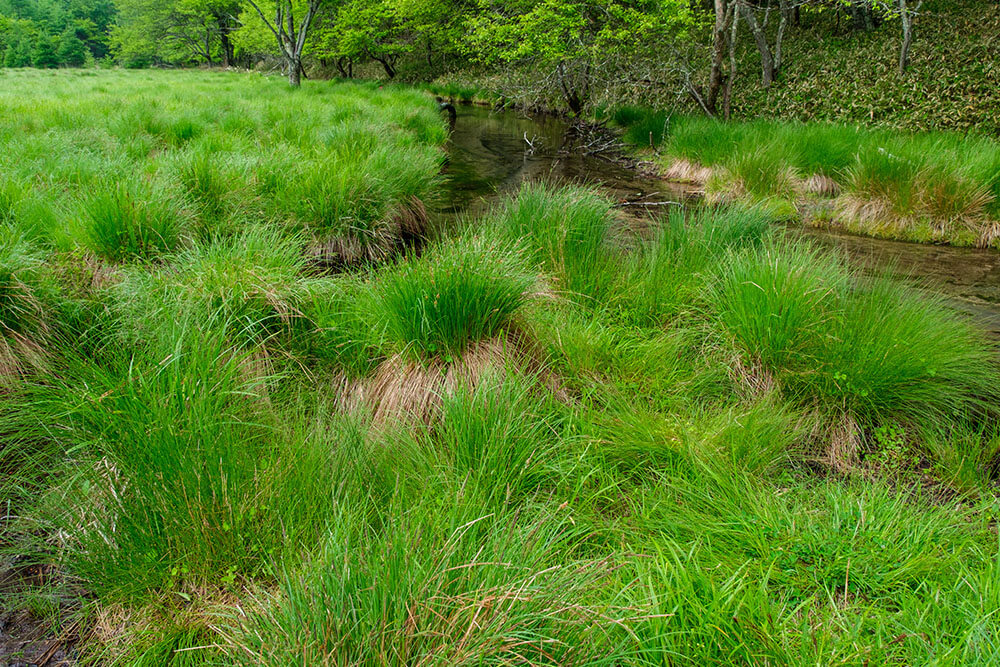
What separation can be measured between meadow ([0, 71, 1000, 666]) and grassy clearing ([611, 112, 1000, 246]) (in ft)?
11.0

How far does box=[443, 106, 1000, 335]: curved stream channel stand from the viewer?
18.3 feet

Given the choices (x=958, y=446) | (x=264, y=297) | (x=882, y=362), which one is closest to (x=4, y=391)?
(x=264, y=297)

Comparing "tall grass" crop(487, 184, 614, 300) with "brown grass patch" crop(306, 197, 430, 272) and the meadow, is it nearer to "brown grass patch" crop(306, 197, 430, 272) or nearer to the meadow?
the meadow

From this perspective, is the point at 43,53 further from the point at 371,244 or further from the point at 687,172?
the point at 371,244

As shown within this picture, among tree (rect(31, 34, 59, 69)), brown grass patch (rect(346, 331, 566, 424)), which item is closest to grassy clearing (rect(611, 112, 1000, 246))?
brown grass patch (rect(346, 331, 566, 424))

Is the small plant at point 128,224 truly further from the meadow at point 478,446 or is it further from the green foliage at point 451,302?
the green foliage at point 451,302

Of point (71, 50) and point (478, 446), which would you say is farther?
point (71, 50)

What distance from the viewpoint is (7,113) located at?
842 centimetres

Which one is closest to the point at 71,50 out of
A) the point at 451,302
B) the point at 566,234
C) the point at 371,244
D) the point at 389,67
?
the point at 389,67

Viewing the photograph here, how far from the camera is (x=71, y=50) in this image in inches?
2443

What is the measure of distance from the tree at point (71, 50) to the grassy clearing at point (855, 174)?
7722 cm

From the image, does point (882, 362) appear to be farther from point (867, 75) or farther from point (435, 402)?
point (867, 75)

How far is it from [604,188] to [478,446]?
25.6 feet

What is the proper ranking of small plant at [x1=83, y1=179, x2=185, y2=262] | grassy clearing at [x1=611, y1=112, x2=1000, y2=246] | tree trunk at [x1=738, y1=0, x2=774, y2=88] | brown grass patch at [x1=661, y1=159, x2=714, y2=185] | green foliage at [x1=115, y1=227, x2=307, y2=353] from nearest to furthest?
green foliage at [x1=115, y1=227, x2=307, y2=353] → small plant at [x1=83, y1=179, x2=185, y2=262] → grassy clearing at [x1=611, y1=112, x2=1000, y2=246] → brown grass patch at [x1=661, y1=159, x2=714, y2=185] → tree trunk at [x1=738, y1=0, x2=774, y2=88]
